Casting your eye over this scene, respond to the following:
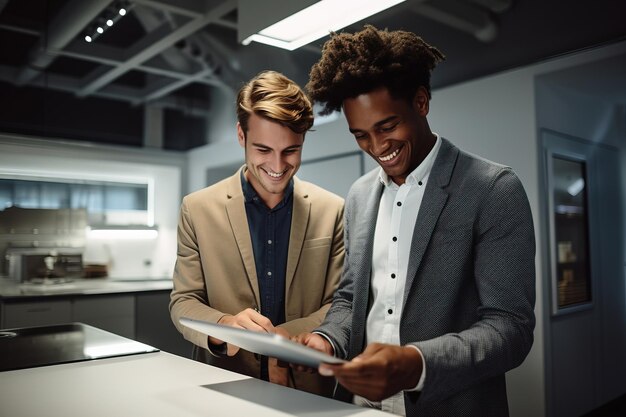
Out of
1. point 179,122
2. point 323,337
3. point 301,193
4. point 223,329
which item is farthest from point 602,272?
point 179,122

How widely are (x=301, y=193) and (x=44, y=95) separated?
3527 mm

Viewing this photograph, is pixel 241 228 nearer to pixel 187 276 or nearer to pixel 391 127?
pixel 187 276

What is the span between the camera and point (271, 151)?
162 cm

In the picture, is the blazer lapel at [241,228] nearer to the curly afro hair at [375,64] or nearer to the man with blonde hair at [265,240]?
the man with blonde hair at [265,240]

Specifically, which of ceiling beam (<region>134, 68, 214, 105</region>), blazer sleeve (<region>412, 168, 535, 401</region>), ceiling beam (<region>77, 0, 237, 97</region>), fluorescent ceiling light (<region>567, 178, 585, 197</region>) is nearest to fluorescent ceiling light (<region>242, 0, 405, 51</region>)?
blazer sleeve (<region>412, 168, 535, 401</region>)

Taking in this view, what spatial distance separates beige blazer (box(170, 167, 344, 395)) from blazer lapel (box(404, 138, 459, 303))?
0.50m

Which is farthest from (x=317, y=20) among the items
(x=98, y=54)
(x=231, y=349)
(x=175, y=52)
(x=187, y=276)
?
(x=175, y=52)

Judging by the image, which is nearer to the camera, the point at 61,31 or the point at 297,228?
the point at 297,228

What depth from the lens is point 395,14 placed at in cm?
277

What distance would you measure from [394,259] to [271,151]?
0.56 meters

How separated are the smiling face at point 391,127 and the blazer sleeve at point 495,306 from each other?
0.24 metres

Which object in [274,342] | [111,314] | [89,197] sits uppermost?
[89,197]

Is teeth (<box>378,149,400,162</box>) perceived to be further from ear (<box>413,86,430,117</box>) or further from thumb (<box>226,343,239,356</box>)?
thumb (<box>226,343,239,356</box>)

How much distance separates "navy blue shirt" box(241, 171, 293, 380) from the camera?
171 cm
